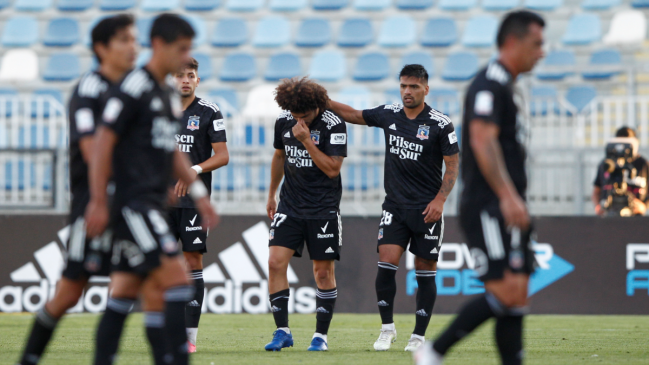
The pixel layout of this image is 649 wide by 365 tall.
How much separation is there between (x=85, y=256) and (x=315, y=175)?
8.52 feet

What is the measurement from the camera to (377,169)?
38.5 feet

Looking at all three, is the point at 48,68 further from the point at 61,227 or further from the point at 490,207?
the point at 490,207

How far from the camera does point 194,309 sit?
254 inches

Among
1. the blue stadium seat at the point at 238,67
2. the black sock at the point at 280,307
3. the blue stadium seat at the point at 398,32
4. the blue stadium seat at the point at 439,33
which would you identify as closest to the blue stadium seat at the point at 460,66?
the blue stadium seat at the point at 439,33

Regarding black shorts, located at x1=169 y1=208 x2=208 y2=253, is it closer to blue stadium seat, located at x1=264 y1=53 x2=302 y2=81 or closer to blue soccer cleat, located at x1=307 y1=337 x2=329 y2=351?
blue soccer cleat, located at x1=307 y1=337 x2=329 y2=351

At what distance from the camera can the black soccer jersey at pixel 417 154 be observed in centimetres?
675

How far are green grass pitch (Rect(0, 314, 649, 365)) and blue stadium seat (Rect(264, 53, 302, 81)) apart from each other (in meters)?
7.18

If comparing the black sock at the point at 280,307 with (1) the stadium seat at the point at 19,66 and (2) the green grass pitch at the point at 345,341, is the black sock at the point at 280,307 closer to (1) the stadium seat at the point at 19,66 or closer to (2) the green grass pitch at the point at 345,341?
(2) the green grass pitch at the point at 345,341

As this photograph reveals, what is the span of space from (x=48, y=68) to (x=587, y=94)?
1057cm

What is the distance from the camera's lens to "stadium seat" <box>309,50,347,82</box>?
16.3 meters

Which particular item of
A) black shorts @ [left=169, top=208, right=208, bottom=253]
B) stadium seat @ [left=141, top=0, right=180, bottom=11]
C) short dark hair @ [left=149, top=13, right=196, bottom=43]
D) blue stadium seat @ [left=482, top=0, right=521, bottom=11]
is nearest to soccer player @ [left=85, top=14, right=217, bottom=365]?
short dark hair @ [left=149, top=13, right=196, bottom=43]

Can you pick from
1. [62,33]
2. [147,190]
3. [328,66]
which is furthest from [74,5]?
[147,190]

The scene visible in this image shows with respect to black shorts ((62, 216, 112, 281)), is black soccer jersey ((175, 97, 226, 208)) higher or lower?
higher

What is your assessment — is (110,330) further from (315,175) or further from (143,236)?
(315,175)
